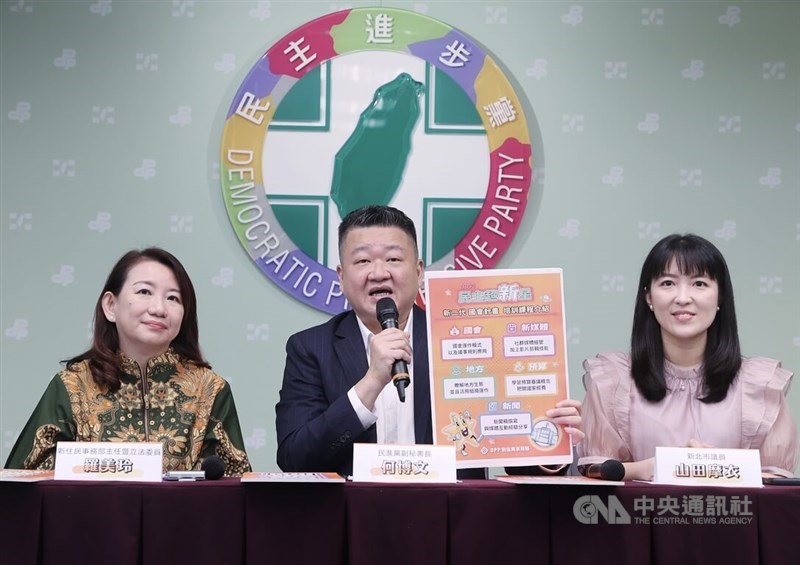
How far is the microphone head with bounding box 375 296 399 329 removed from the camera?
6.43ft

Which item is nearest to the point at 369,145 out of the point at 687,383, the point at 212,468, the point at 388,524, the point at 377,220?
the point at 377,220

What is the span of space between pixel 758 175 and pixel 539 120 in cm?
79

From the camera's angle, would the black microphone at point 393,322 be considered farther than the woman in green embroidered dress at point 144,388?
No

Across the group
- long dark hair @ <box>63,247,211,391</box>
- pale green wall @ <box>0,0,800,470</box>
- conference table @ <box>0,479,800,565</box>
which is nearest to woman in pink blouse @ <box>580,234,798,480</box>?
conference table @ <box>0,479,800,565</box>

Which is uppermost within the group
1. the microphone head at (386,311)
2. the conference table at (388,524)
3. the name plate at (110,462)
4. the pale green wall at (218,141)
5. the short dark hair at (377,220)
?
the pale green wall at (218,141)

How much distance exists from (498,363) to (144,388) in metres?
0.87

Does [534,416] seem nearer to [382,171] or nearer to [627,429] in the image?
[627,429]

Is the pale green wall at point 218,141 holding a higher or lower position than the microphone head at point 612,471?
higher

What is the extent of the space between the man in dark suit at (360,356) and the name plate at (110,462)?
403 millimetres

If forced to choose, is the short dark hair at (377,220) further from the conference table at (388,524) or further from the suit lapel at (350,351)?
the conference table at (388,524)

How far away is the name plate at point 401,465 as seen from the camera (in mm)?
1659

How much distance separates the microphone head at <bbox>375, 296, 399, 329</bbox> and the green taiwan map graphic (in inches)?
44.2

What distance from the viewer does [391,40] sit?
3117 mm

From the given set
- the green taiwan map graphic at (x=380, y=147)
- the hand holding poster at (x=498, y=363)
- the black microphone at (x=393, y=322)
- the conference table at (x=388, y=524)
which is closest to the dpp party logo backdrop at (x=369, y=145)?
the green taiwan map graphic at (x=380, y=147)
